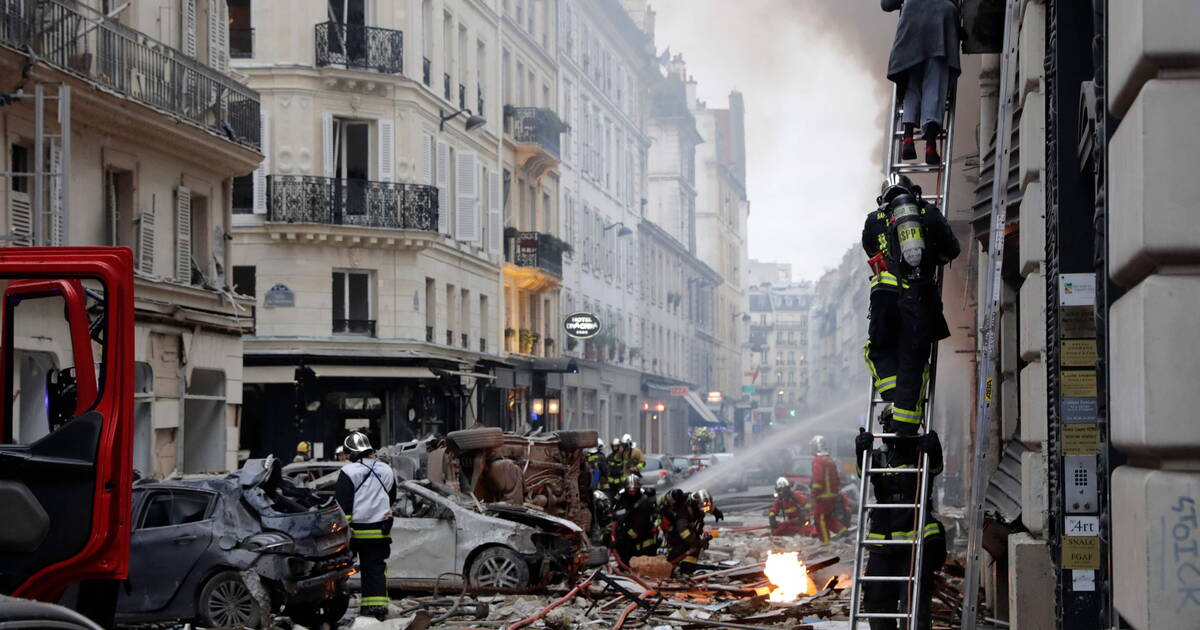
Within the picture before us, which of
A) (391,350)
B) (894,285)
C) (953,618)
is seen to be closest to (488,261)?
(391,350)

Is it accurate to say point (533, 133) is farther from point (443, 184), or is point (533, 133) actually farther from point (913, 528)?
point (913, 528)

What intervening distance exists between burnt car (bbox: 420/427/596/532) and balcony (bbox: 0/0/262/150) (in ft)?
24.0

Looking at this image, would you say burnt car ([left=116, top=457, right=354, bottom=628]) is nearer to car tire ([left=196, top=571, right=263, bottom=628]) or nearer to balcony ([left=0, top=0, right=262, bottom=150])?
car tire ([left=196, top=571, right=263, bottom=628])

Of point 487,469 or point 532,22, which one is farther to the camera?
point 532,22

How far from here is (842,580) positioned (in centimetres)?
1686

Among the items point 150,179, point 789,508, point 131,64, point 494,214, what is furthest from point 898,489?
point 494,214

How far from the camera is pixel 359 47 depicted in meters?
37.3

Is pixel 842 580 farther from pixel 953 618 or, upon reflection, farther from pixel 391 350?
pixel 391 350

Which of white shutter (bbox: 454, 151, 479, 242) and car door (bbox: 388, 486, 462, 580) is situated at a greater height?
white shutter (bbox: 454, 151, 479, 242)

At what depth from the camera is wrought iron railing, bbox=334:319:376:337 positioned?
37094 millimetres

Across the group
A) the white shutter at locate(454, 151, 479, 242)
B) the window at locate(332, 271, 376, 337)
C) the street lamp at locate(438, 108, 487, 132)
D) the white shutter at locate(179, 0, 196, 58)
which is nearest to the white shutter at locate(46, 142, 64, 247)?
the white shutter at locate(179, 0, 196, 58)

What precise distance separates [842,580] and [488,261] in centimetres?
2851

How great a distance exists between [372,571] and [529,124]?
34.8 meters

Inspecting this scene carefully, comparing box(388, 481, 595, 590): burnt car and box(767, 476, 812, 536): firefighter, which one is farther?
box(767, 476, 812, 536): firefighter
